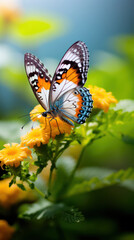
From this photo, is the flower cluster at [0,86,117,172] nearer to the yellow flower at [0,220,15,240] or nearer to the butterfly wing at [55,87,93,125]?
the butterfly wing at [55,87,93,125]

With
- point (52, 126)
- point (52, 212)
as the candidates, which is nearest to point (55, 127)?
point (52, 126)

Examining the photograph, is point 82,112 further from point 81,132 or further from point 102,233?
point 102,233

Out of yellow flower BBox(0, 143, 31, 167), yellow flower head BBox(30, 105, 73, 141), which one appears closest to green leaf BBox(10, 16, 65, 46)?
yellow flower head BBox(30, 105, 73, 141)

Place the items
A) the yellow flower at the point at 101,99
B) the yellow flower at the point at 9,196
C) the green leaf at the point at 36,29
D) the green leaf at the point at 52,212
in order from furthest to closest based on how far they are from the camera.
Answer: the green leaf at the point at 36,29
the yellow flower at the point at 9,196
the yellow flower at the point at 101,99
the green leaf at the point at 52,212

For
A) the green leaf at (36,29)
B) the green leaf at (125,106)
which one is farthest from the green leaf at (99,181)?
the green leaf at (36,29)

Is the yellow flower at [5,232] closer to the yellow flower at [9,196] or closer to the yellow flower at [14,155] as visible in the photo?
the yellow flower at [9,196]

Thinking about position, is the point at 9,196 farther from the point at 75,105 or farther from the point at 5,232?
the point at 75,105
